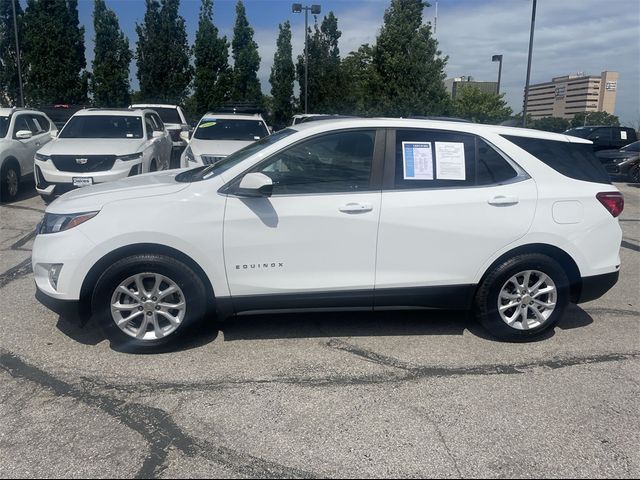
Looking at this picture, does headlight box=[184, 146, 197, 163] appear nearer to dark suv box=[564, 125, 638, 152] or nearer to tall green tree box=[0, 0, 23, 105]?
dark suv box=[564, 125, 638, 152]

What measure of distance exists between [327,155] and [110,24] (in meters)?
29.5

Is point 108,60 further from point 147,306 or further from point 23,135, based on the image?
point 147,306

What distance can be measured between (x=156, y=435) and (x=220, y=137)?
8.82 m

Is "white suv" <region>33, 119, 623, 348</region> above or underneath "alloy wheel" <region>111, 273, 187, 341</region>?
above

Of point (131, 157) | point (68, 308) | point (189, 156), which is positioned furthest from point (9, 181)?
point (68, 308)

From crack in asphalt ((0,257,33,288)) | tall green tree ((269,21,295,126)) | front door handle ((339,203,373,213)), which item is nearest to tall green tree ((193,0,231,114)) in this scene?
tall green tree ((269,21,295,126))

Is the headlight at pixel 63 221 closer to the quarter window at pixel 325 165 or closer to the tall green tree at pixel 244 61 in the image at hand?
the quarter window at pixel 325 165

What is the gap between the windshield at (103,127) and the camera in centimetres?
1030

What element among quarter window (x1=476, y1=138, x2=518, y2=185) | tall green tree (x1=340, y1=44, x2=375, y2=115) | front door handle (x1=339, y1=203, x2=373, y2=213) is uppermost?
tall green tree (x1=340, y1=44, x2=375, y2=115)

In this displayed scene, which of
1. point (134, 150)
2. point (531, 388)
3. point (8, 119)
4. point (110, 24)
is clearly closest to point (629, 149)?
point (134, 150)

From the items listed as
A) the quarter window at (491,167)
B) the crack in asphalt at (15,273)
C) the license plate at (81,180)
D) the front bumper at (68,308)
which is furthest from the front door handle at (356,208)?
the license plate at (81,180)

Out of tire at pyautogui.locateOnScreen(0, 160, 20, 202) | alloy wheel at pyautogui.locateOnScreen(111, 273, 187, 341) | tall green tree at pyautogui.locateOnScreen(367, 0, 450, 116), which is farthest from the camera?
tall green tree at pyautogui.locateOnScreen(367, 0, 450, 116)

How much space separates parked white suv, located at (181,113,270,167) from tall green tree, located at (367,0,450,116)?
524 inches

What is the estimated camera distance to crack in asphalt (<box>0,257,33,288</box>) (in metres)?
5.72
